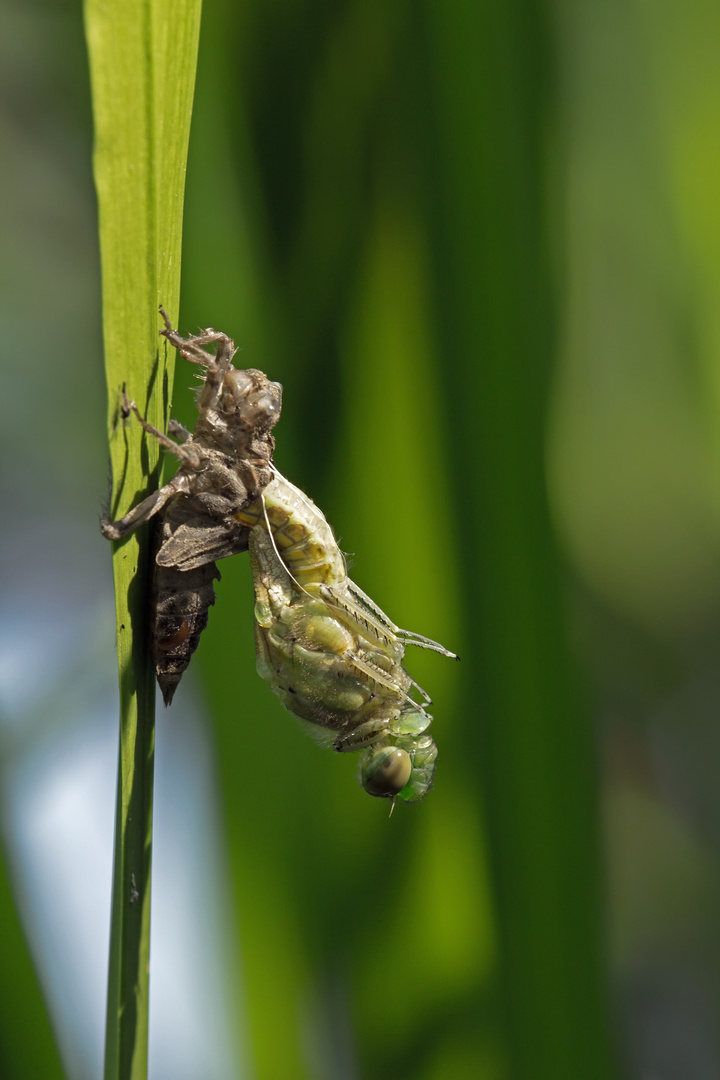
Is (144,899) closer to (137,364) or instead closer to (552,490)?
(137,364)

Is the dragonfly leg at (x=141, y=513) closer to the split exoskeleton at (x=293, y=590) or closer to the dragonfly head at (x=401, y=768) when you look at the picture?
the split exoskeleton at (x=293, y=590)

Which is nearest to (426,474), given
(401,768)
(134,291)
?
→ (401,768)

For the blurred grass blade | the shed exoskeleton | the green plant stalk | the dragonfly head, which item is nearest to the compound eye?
the dragonfly head

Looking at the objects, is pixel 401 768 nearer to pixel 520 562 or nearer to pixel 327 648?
pixel 327 648

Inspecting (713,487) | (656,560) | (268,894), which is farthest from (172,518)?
(656,560)

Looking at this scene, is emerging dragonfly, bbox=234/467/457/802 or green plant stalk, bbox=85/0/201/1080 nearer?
green plant stalk, bbox=85/0/201/1080

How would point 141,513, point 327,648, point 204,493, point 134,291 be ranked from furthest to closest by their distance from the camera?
point 327,648
point 204,493
point 141,513
point 134,291

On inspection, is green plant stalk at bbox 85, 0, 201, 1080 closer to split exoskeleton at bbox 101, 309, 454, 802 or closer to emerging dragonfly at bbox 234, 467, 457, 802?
split exoskeleton at bbox 101, 309, 454, 802

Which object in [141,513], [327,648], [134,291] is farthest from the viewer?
[327,648]
